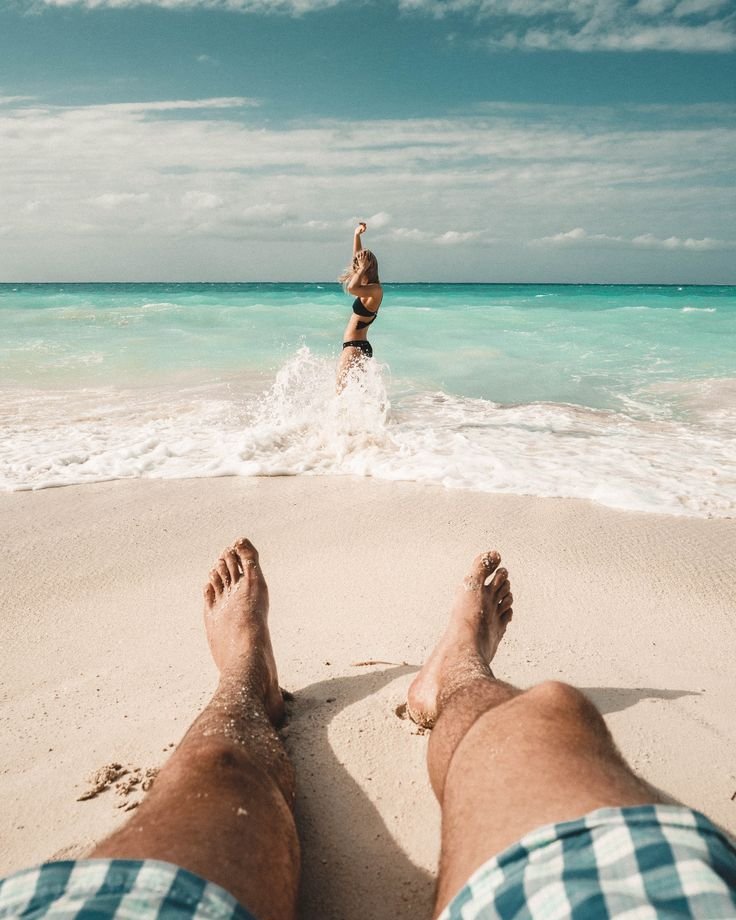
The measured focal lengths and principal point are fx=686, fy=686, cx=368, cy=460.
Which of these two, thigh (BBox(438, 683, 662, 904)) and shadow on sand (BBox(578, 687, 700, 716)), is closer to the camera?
thigh (BBox(438, 683, 662, 904))

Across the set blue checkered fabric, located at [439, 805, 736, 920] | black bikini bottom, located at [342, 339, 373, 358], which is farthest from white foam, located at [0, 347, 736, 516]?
blue checkered fabric, located at [439, 805, 736, 920]

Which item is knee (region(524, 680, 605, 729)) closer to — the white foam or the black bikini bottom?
the white foam

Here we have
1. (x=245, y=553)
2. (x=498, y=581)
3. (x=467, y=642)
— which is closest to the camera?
(x=467, y=642)

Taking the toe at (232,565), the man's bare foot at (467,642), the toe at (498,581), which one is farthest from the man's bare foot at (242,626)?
the toe at (498,581)

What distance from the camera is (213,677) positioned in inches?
101

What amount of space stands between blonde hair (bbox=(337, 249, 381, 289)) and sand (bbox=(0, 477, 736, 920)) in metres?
3.28

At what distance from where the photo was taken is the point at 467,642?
7.80 ft

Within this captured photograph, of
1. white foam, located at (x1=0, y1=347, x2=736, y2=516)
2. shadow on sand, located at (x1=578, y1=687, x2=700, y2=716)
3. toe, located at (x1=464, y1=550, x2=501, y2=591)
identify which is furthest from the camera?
white foam, located at (x1=0, y1=347, x2=736, y2=516)

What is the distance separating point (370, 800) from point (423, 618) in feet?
3.86

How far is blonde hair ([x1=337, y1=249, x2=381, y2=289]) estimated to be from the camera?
24.4 feet

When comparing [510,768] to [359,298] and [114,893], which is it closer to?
[114,893]

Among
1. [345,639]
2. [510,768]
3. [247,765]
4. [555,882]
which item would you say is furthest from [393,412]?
[555,882]

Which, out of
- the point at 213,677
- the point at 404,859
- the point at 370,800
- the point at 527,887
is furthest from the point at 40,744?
the point at 527,887

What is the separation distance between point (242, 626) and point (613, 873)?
1.74 meters
